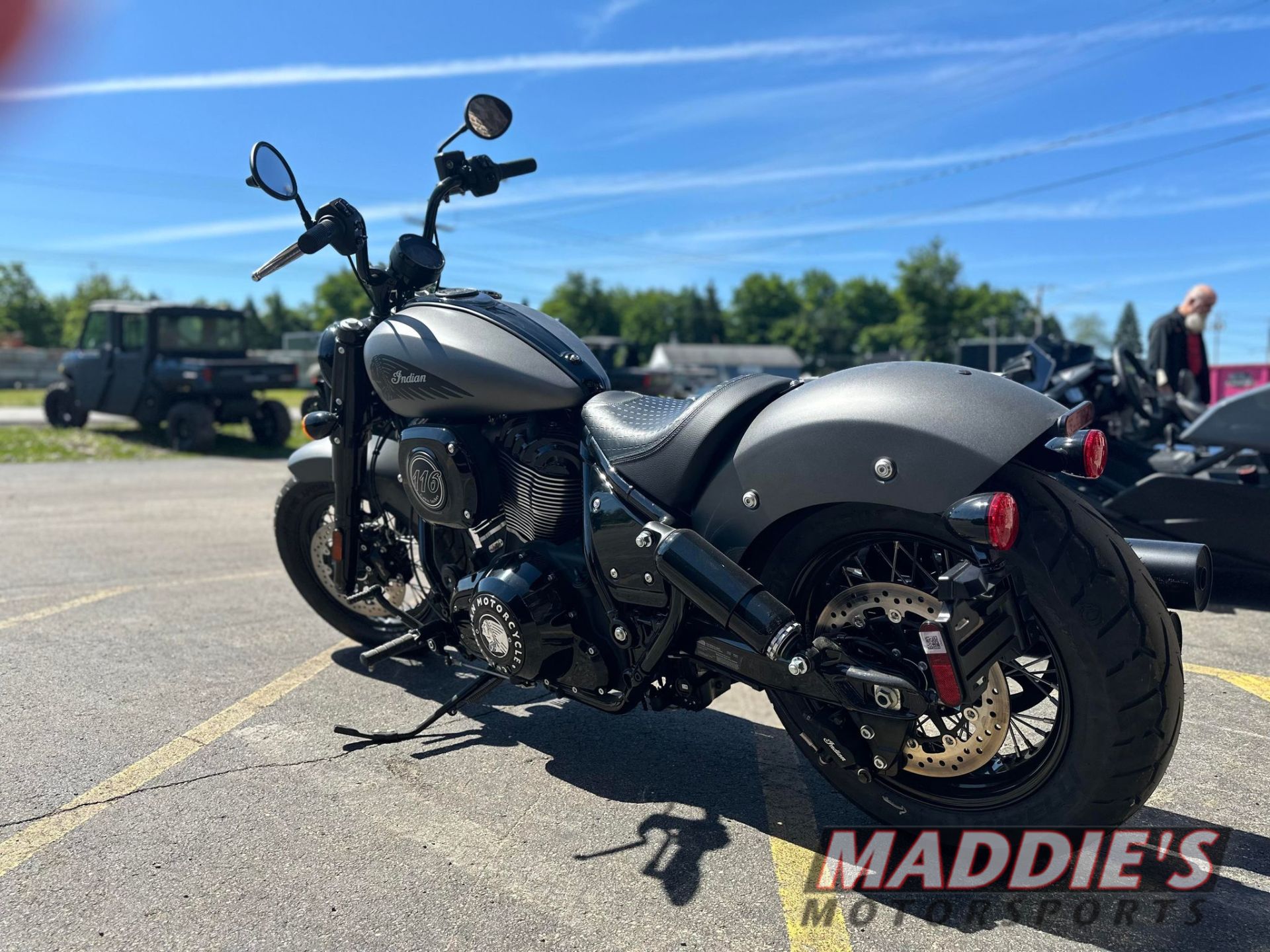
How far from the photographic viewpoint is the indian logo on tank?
2.91 metres

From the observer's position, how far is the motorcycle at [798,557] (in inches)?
79.6

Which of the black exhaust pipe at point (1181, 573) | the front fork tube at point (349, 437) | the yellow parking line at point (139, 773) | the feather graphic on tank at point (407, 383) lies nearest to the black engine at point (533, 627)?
the feather graphic on tank at point (407, 383)

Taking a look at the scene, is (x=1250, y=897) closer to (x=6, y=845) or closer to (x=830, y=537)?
(x=830, y=537)

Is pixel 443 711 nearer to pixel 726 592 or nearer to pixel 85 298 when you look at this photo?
pixel 726 592

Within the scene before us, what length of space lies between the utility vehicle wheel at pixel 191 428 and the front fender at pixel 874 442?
1253 centimetres

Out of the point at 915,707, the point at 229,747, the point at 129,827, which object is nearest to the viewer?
the point at 915,707

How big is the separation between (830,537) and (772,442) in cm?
28

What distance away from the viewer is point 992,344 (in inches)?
567

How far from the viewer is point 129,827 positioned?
8.23ft

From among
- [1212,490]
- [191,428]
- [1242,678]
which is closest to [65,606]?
[1242,678]

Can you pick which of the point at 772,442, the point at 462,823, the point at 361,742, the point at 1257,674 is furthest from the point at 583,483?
the point at 1257,674

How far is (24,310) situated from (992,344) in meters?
100

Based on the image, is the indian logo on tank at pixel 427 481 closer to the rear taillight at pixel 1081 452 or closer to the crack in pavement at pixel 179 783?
the crack in pavement at pixel 179 783

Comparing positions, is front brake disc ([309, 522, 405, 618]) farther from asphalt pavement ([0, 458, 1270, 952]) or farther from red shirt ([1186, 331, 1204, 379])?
red shirt ([1186, 331, 1204, 379])
